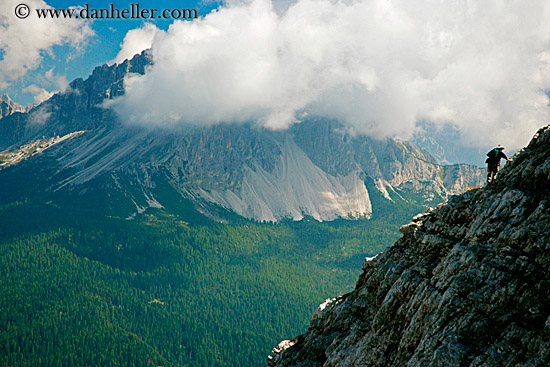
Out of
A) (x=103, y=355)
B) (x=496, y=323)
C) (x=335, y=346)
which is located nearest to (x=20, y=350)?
(x=103, y=355)

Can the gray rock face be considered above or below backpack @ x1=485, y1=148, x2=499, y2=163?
below

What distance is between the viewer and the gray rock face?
18516 mm

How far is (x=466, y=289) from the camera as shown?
20672 mm

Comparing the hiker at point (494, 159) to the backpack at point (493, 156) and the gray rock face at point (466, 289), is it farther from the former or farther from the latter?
the gray rock face at point (466, 289)

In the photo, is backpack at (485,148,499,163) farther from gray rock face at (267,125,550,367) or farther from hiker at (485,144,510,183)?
gray rock face at (267,125,550,367)

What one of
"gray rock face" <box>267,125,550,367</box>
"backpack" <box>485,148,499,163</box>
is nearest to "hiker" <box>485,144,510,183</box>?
"backpack" <box>485,148,499,163</box>

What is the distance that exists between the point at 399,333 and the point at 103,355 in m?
195

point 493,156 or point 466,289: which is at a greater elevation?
point 493,156

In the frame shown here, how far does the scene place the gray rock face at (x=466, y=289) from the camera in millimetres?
18516

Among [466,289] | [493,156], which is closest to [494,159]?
[493,156]

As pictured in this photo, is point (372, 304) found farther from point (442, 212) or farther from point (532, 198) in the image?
point (532, 198)

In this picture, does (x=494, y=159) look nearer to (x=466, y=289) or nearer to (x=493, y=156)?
(x=493, y=156)

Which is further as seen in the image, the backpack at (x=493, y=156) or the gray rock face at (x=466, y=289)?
the backpack at (x=493, y=156)

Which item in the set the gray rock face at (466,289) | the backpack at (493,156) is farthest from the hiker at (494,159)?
the gray rock face at (466,289)
